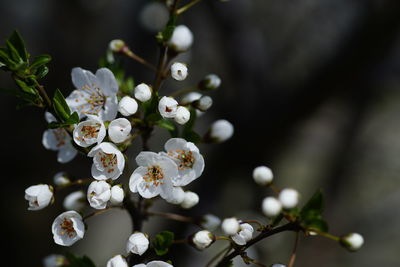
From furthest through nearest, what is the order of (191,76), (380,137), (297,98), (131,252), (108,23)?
(380,137), (191,76), (108,23), (297,98), (131,252)

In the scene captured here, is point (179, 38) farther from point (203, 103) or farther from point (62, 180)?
point (62, 180)

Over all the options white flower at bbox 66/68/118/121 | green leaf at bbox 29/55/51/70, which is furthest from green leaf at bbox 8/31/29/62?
white flower at bbox 66/68/118/121

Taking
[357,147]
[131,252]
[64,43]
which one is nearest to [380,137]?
[357,147]

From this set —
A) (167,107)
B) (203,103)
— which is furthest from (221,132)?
(167,107)

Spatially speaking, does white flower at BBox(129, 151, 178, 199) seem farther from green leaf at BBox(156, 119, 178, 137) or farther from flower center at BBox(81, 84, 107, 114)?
flower center at BBox(81, 84, 107, 114)

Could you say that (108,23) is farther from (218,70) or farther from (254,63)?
(254,63)
